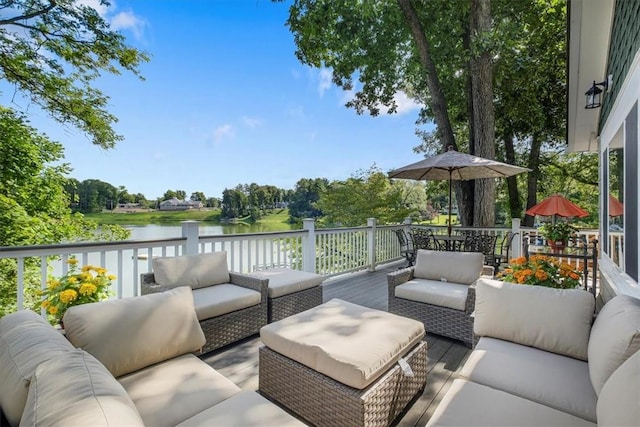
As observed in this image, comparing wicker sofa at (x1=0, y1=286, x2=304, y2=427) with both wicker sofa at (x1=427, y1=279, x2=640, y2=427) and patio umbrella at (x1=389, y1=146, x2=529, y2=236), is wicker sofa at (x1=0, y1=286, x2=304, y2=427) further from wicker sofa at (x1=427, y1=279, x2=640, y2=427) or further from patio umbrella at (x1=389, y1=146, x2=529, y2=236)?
patio umbrella at (x1=389, y1=146, x2=529, y2=236)

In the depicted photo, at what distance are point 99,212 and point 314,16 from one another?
9.20 meters

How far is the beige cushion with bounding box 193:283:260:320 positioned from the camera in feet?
9.58

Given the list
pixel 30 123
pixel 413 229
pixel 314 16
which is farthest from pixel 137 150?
pixel 413 229

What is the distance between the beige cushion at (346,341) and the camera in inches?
71.4

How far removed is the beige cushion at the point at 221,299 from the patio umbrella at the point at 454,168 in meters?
3.71

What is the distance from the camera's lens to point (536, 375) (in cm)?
174

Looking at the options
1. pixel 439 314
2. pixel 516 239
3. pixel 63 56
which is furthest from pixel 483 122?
pixel 63 56

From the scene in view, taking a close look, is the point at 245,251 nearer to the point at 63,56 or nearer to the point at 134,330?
the point at 134,330

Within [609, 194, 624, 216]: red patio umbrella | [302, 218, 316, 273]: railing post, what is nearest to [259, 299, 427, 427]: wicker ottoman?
[609, 194, 624, 216]: red patio umbrella

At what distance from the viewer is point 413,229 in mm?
7828

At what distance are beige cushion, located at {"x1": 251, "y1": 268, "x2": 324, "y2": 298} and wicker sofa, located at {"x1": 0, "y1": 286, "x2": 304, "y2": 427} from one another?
159 cm

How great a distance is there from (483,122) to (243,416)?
8.21 metres

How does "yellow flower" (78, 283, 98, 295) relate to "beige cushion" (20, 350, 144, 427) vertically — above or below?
below

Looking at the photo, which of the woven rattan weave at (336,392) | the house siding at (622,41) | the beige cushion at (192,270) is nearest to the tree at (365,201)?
the house siding at (622,41)
